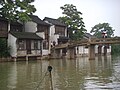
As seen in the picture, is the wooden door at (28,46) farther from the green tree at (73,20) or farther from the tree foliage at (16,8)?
the green tree at (73,20)

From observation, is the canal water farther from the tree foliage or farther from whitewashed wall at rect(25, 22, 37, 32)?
whitewashed wall at rect(25, 22, 37, 32)

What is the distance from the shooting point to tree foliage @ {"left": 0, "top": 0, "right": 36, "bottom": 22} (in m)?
42.9

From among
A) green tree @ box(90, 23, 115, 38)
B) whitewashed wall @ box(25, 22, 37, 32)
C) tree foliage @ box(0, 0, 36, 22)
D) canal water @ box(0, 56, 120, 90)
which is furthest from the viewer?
green tree @ box(90, 23, 115, 38)

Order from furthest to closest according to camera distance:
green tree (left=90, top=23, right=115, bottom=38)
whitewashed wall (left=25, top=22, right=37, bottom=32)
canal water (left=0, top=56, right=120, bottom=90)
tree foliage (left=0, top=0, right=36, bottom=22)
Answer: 1. green tree (left=90, top=23, right=115, bottom=38)
2. whitewashed wall (left=25, top=22, right=37, bottom=32)
3. tree foliage (left=0, top=0, right=36, bottom=22)
4. canal water (left=0, top=56, right=120, bottom=90)

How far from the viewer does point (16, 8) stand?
4472 cm

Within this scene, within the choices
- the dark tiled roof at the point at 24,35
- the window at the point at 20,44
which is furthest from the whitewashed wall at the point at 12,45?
the window at the point at 20,44

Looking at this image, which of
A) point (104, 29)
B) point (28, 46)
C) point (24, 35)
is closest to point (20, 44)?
point (24, 35)

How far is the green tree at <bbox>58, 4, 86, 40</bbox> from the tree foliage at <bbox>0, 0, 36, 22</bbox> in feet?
54.6

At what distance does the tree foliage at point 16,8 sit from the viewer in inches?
1688

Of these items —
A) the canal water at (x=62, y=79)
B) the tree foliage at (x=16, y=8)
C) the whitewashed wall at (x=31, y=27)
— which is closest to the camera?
the canal water at (x=62, y=79)

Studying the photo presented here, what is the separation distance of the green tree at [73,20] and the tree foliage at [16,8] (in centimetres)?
1664

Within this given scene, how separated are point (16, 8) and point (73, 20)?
20.3 metres

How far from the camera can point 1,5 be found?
43.0 metres

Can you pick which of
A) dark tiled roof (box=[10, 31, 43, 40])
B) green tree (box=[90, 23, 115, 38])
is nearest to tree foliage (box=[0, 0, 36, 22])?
dark tiled roof (box=[10, 31, 43, 40])
